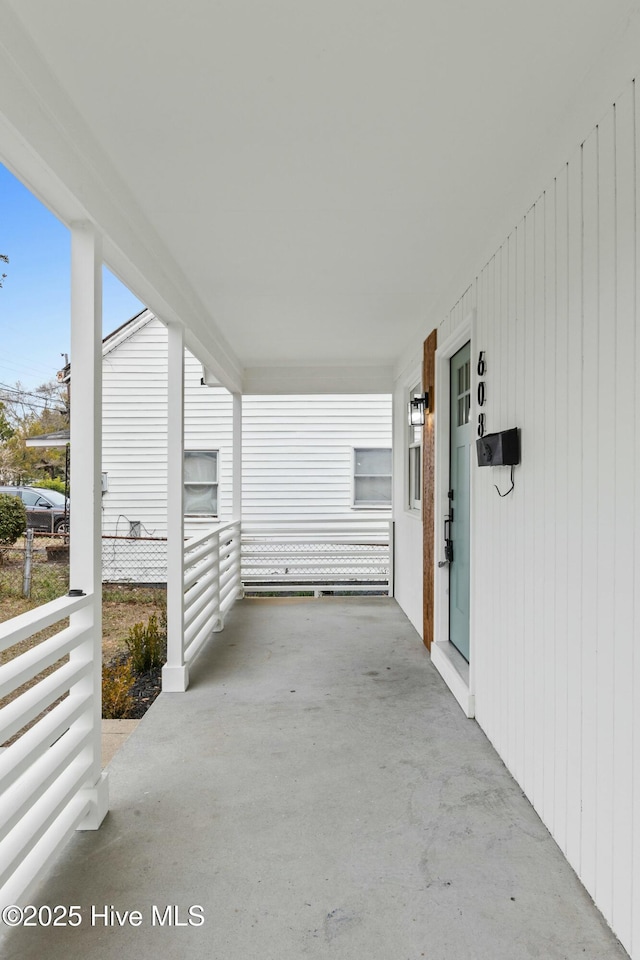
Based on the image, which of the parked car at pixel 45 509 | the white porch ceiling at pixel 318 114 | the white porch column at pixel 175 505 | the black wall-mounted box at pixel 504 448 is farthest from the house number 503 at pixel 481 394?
the parked car at pixel 45 509

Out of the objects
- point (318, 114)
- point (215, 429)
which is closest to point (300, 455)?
point (215, 429)

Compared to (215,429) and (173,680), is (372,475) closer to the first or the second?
(215,429)

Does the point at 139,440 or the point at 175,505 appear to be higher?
the point at 139,440

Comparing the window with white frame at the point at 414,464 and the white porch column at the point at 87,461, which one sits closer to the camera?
the white porch column at the point at 87,461

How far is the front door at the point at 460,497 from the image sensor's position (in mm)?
3461

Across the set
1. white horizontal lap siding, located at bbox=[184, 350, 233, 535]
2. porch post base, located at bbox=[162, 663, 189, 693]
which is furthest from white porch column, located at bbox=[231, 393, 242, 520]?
porch post base, located at bbox=[162, 663, 189, 693]

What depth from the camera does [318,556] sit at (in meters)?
6.95

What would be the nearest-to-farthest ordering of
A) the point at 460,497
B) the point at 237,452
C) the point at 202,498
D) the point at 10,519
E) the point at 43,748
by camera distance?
the point at 43,748
the point at 10,519
the point at 460,497
the point at 237,452
the point at 202,498

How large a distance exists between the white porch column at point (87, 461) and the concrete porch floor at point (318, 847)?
1.14ft

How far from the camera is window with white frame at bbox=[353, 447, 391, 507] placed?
7297mm

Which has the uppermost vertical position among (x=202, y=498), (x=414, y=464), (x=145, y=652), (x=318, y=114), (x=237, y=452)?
(x=318, y=114)

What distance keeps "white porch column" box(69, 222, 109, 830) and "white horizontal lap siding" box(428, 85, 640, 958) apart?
167 centimetres

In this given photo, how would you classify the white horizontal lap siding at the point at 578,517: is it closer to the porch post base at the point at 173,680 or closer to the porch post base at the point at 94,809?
the porch post base at the point at 94,809

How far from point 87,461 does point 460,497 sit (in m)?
2.34
